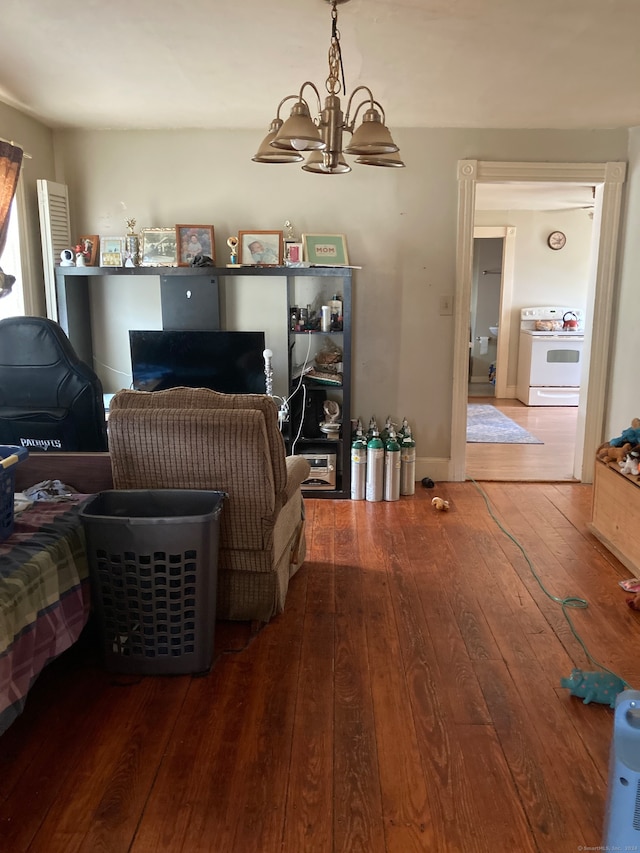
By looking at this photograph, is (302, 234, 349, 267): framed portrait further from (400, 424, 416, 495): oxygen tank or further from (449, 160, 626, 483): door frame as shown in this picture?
(400, 424, 416, 495): oxygen tank

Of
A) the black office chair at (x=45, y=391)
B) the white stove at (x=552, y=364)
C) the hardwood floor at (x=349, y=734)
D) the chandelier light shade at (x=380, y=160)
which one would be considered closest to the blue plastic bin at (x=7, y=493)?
the hardwood floor at (x=349, y=734)

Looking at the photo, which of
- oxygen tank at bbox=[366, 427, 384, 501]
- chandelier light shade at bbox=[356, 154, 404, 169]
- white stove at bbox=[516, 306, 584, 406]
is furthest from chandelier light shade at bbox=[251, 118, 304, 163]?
white stove at bbox=[516, 306, 584, 406]

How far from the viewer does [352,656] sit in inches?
95.3

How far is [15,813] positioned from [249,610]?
3.58 ft

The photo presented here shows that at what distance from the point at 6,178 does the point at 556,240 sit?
6457 mm

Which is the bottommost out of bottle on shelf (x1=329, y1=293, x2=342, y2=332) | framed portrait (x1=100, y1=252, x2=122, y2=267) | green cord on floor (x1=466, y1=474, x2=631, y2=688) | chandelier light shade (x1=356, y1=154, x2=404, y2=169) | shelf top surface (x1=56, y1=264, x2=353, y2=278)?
green cord on floor (x1=466, y1=474, x2=631, y2=688)

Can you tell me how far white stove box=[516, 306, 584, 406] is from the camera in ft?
24.5

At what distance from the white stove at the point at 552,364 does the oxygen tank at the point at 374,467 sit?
394cm

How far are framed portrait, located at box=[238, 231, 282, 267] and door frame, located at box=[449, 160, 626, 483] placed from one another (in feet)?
3.96

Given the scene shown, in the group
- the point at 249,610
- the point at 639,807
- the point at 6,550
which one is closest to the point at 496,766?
the point at 639,807

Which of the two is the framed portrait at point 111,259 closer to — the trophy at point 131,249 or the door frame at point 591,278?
the trophy at point 131,249

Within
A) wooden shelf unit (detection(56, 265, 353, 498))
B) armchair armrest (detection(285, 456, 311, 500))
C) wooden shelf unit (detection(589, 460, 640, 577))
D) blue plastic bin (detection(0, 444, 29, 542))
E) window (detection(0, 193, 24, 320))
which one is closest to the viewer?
blue plastic bin (detection(0, 444, 29, 542))

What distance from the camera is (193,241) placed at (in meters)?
4.35

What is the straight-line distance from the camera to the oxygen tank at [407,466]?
4344 mm
